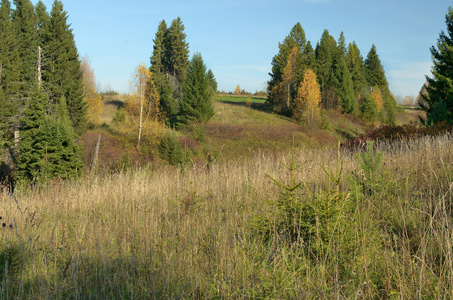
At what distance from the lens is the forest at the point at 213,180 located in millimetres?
2682

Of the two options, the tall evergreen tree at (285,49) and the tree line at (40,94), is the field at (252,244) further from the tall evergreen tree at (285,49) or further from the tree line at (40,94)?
the tall evergreen tree at (285,49)

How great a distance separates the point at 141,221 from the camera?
4.22m

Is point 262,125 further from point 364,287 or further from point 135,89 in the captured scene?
point 364,287

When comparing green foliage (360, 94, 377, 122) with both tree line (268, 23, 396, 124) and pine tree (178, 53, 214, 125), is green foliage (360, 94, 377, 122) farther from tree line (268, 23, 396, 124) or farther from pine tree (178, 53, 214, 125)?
pine tree (178, 53, 214, 125)

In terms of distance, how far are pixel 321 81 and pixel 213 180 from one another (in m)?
47.8

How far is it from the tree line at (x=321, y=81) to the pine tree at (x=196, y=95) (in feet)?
43.4

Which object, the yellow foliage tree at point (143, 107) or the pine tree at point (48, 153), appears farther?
the yellow foliage tree at point (143, 107)

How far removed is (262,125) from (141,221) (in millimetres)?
35097

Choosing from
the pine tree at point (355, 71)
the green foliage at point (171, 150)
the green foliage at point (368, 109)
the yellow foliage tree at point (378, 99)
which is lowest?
the green foliage at point (171, 150)

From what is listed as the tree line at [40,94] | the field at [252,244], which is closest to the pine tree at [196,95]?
the tree line at [40,94]

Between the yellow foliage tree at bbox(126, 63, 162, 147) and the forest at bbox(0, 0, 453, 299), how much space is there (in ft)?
0.60

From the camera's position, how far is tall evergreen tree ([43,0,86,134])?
28656mm

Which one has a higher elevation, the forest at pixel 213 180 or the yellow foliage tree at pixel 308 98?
the yellow foliage tree at pixel 308 98

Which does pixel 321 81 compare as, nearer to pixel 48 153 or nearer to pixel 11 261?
pixel 48 153
